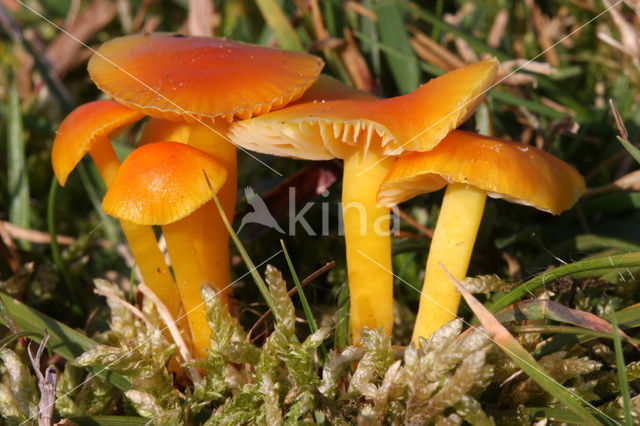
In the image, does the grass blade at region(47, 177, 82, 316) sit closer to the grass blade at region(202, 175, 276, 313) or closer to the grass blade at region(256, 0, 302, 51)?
the grass blade at region(202, 175, 276, 313)

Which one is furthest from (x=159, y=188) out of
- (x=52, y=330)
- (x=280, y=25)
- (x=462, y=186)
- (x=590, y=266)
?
(x=280, y=25)

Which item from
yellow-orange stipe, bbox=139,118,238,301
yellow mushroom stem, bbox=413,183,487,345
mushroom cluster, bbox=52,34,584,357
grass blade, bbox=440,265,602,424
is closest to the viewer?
grass blade, bbox=440,265,602,424

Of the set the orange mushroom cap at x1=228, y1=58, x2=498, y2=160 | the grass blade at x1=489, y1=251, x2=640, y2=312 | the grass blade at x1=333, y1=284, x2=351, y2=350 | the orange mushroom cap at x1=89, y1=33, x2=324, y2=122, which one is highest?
the orange mushroom cap at x1=89, y1=33, x2=324, y2=122

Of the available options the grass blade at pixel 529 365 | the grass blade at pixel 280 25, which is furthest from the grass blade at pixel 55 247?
the grass blade at pixel 529 365

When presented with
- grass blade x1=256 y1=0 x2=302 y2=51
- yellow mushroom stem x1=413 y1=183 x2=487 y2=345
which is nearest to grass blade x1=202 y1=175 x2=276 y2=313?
yellow mushroom stem x1=413 y1=183 x2=487 y2=345

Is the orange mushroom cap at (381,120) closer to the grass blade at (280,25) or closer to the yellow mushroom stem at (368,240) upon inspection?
the yellow mushroom stem at (368,240)

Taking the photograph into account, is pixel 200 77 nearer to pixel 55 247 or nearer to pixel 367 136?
pixel 367 136
